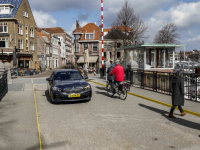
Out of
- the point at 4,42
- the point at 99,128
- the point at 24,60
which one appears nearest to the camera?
the point at 99,128

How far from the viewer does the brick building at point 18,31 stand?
128 ft

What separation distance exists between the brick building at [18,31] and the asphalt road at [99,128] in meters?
33.3

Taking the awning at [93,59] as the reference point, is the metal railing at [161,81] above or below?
below

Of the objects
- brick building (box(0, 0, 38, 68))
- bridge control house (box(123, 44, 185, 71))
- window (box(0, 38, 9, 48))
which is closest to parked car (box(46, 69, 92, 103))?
bridge control house (box(123, 44, 185, 71))

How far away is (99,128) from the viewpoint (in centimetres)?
595

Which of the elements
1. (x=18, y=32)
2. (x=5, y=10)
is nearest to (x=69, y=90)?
(x=18, y=32)

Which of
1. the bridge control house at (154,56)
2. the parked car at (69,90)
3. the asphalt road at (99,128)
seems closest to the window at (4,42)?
the bridge control house at (154,56)

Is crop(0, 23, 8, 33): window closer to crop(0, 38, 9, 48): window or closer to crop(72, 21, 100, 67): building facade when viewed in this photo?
crop(0, 38, 9, 48): window

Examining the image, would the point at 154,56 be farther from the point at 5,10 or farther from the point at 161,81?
the point at 5,10

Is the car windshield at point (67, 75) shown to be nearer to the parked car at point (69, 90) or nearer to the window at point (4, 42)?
the parked car at point (69, 90)

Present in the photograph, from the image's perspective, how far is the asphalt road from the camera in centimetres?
478

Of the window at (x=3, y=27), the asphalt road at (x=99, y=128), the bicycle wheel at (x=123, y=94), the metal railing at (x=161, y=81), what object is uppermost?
the window at (x=3, y=27)

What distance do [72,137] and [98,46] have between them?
48.2m

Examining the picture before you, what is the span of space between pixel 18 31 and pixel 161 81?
35350 millimetres
